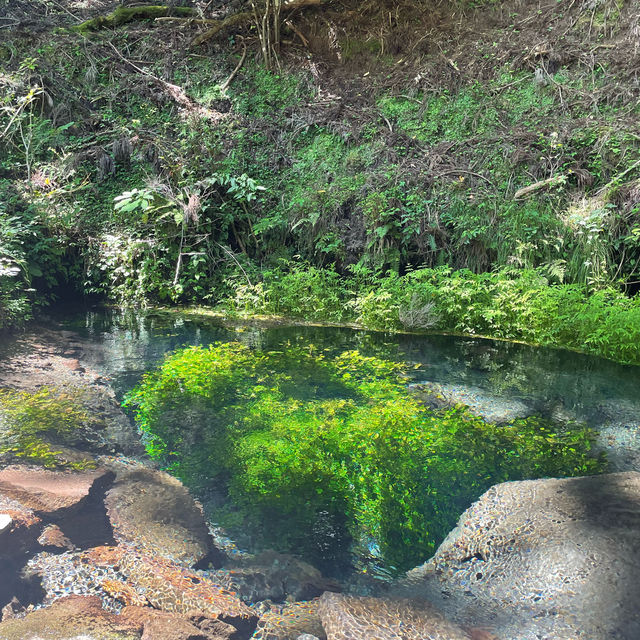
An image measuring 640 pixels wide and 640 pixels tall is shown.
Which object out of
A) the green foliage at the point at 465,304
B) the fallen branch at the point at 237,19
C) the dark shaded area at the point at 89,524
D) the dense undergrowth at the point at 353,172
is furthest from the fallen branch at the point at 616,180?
the fallen branch at the point at 237,19

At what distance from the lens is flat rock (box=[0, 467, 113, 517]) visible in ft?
9.77

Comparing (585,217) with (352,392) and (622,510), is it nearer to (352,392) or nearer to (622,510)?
(352,392)

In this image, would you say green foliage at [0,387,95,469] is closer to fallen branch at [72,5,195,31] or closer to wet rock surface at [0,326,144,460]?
wet rock surface at [0,326,144,460]

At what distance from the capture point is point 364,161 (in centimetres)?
912

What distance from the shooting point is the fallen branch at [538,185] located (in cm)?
758

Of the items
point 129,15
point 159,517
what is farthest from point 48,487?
point 129,15

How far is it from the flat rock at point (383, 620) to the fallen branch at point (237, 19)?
12.0m

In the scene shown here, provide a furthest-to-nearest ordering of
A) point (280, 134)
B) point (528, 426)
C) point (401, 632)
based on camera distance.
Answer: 1. point (280, 134)
2. point (528, 426)
3. point (401, 632)

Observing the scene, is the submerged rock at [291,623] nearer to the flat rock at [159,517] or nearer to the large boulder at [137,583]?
the large boulder at [137,583]

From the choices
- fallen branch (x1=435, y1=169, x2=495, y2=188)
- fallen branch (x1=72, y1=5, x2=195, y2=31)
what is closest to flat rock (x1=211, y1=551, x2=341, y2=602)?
fallen branch (x1=435, y1=169, x2=495, y2=188)

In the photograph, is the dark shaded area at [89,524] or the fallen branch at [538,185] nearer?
the dark shaded area at [89,524]

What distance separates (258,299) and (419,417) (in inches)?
169

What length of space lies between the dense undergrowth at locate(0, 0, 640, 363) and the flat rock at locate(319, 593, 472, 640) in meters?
4.71

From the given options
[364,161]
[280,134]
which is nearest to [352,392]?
[364,161]
